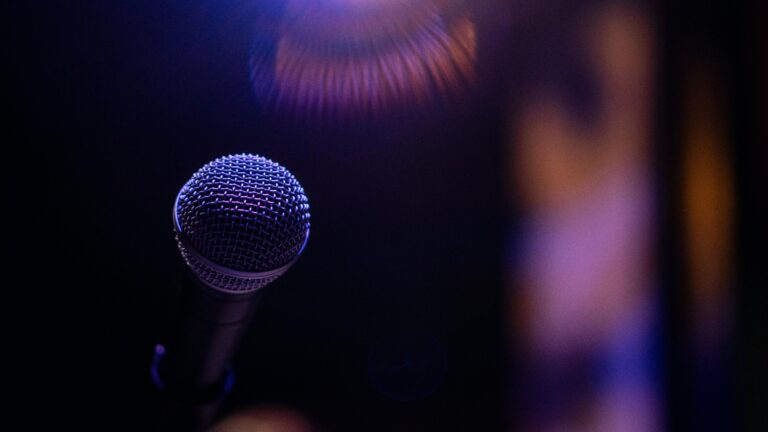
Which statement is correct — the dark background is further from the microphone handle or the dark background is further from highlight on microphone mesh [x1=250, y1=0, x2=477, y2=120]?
the microphone handle

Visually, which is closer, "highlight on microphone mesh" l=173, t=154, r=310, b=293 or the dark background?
"highlight on microphone mesh" l=173, t=154, r=310, b=293

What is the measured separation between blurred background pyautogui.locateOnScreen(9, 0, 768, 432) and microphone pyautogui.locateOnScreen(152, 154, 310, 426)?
2.83ft

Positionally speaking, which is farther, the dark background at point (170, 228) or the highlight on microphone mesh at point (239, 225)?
the dark background at point (170, 228)

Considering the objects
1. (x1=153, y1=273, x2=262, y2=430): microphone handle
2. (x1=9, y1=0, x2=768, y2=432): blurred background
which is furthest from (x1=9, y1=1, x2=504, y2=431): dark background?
(x1=153, y1=273, x2=262, y2=430): microphone handle

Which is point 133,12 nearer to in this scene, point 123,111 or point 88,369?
point 123,111

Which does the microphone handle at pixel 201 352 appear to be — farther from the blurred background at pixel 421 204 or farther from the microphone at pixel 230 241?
the blurred background at pixel 421 204

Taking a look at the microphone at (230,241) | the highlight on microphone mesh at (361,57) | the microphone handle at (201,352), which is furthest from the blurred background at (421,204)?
the microphone at (230,241)

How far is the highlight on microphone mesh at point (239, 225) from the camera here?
28.0 inches

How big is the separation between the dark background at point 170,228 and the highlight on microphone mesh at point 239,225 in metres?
0.88

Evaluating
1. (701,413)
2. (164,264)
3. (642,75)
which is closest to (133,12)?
(164,264)

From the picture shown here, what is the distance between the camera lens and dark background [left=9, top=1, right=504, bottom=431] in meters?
1.53

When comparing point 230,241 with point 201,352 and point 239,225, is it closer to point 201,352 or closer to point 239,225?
point 239,225

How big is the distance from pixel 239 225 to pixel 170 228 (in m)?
0.95

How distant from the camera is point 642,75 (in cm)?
170
